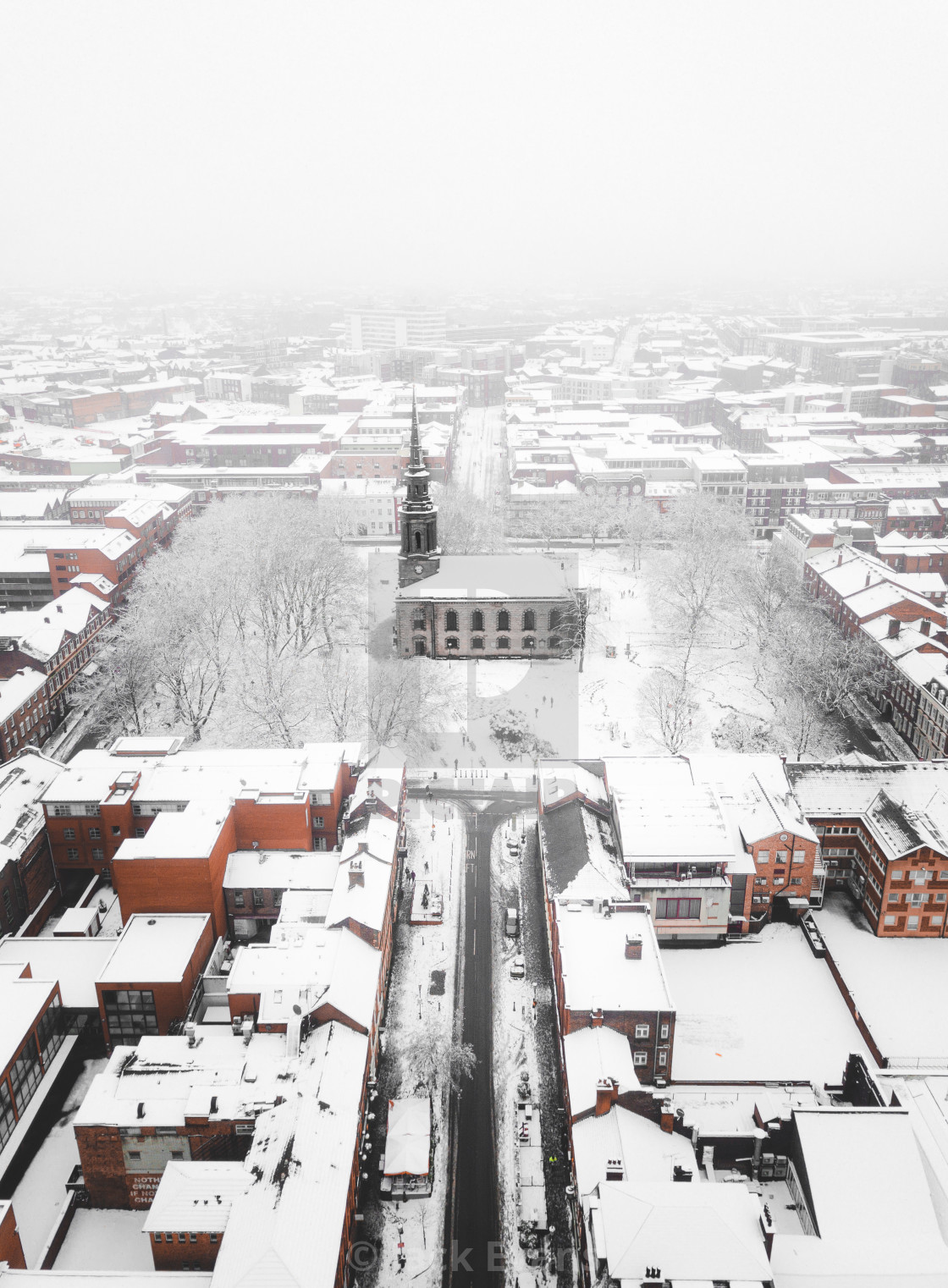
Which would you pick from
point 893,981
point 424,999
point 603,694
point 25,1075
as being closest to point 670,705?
point 603,694

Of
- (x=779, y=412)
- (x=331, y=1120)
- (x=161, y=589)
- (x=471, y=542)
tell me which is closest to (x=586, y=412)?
(x=779, y=412)

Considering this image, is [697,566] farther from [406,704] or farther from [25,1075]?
[25,1075]

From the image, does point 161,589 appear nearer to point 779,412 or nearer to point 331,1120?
point 331,1120

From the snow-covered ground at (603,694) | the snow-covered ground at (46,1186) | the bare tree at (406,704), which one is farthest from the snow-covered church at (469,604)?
the snow-covered ground at (46,1186)

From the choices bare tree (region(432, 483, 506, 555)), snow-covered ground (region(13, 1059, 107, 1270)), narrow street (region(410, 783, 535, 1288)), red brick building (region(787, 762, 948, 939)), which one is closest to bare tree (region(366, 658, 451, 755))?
narrow street (region(410, 783, 535, 1288))

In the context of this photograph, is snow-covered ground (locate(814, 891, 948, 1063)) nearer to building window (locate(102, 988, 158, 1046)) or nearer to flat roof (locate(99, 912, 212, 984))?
flat roof (locate(99, 912, 212, 984))

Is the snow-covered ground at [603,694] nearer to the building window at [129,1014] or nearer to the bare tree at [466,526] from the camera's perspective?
the bare tree at [466,526]
